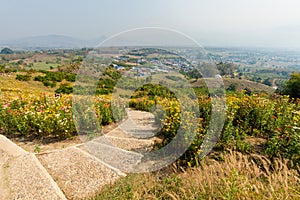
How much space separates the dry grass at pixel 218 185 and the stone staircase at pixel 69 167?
0.51 m

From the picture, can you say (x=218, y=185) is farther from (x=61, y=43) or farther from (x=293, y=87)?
(x=61, y=43)

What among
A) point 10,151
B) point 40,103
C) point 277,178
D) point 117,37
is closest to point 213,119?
point 277,178

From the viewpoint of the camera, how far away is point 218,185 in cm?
279

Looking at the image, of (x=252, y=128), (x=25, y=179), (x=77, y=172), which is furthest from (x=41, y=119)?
(x=252, y=128)

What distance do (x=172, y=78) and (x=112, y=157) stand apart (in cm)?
230

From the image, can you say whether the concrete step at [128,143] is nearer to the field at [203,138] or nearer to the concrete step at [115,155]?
the concrete step at [115,155]

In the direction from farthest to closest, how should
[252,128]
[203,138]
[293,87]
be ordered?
1. [293,87]
2. [252,128]
3. [203,138]

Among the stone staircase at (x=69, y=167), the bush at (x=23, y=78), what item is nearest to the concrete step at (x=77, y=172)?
the stone staircase at (x=69, y=167)

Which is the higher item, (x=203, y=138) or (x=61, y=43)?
(x=61, y=43)

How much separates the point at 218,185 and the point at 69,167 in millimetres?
2702

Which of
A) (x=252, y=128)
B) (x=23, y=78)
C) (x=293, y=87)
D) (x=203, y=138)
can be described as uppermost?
(x=293, y=87)

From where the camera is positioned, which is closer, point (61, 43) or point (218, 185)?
point (218, 185)

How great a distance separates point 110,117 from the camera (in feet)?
21.9

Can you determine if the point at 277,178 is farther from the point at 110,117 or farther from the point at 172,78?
the point at 110,117
